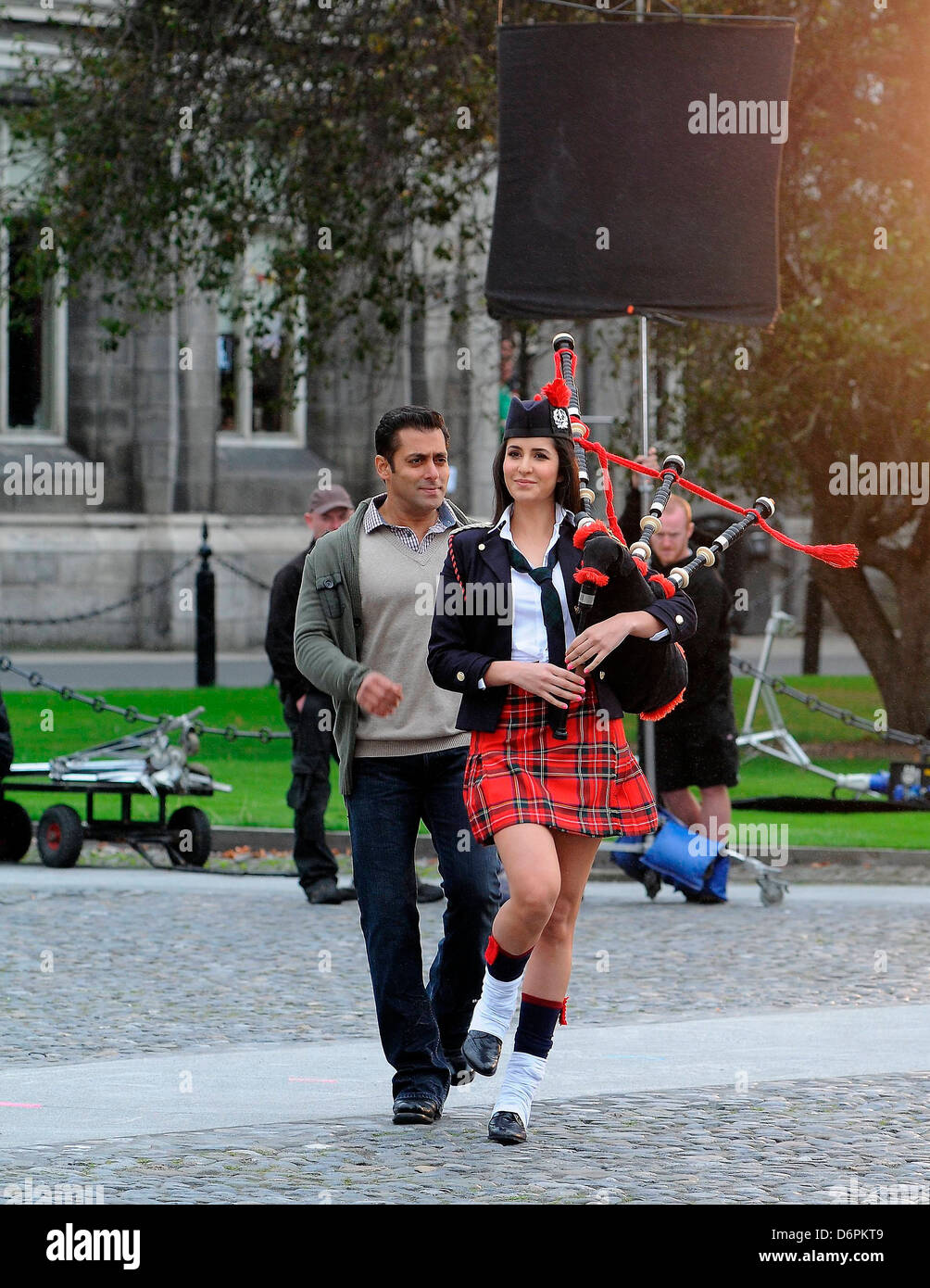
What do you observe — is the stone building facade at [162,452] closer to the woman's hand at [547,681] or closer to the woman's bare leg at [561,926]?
the woman's bare leg at [561,926]

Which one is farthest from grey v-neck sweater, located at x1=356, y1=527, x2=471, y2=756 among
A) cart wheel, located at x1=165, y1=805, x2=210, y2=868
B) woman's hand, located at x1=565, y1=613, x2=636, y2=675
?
cart wheel, located at x1=165, y1=805, x2=210, y2=868

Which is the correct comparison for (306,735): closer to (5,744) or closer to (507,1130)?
(5,744)

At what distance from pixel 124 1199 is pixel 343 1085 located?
5.09 ft

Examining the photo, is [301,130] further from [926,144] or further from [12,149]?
[926,144]

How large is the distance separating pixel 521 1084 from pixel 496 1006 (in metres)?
0.31

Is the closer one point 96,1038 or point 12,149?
point 96,1038

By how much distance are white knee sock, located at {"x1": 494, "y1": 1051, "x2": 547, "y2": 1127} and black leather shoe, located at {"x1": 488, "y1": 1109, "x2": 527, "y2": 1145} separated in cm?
1

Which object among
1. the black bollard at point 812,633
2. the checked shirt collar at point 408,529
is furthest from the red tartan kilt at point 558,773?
the black bollard at point 812,633

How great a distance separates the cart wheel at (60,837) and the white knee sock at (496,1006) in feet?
20.6

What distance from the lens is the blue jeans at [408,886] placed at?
6.01 meters

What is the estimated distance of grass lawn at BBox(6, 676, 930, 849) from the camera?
45.1 ft

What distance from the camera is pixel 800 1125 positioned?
5.99 m

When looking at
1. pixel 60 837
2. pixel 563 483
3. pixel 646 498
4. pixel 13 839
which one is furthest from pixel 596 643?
pixel 13 839

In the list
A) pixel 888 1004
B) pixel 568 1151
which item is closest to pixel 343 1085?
pixel 568 1151
